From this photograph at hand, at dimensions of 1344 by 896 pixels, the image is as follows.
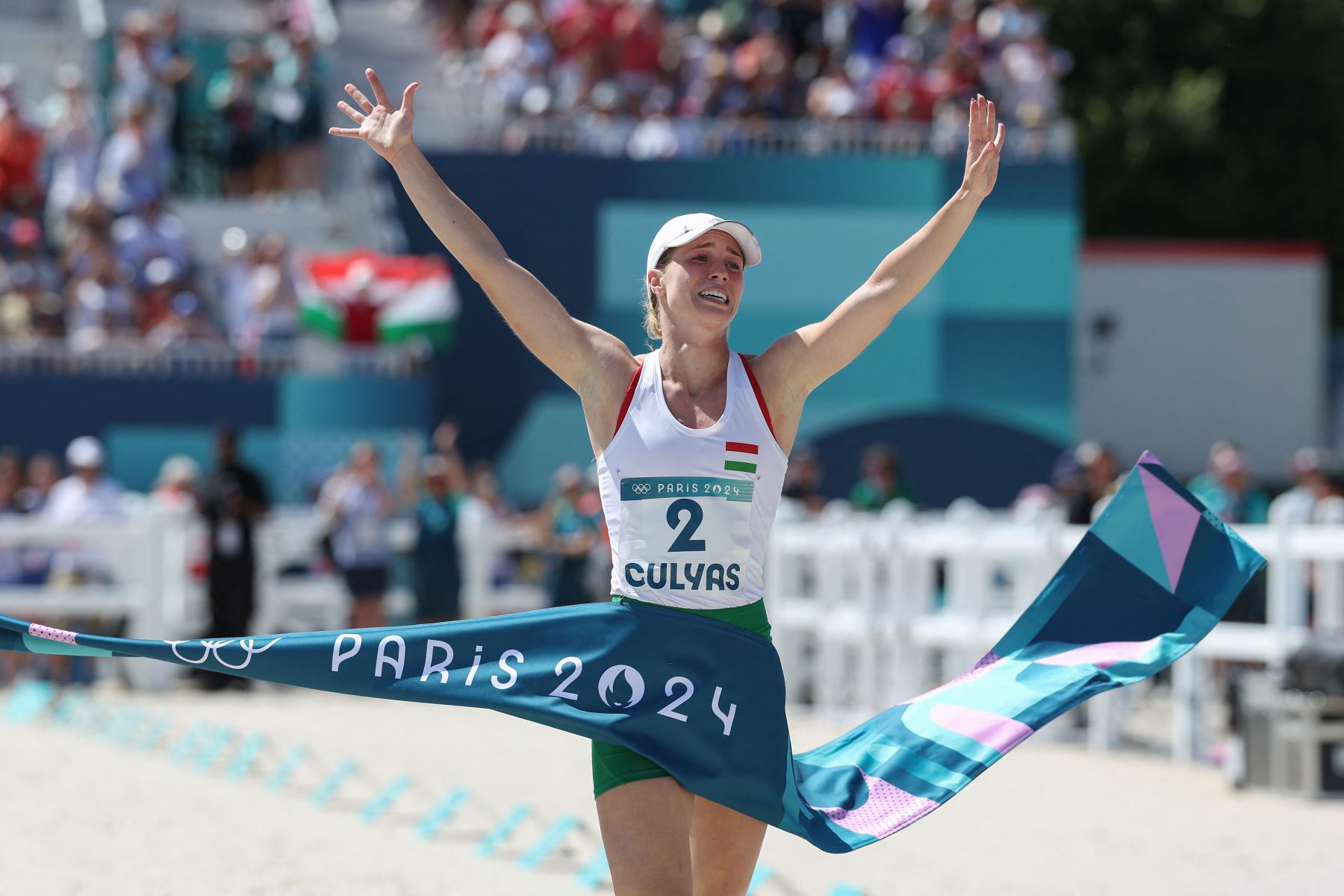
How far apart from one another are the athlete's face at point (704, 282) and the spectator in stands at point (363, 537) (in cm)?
1124

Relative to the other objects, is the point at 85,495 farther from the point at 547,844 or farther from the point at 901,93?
the point at 901,93

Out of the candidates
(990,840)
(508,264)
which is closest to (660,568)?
(508,264)

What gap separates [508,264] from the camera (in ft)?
16.4

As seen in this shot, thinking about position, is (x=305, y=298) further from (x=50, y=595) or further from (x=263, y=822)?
(x=263, y=822)

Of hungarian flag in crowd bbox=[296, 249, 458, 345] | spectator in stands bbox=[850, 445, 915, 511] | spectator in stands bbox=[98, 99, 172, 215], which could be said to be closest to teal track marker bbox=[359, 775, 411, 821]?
spectator in stands bbox=[850, 445, 915, 511]

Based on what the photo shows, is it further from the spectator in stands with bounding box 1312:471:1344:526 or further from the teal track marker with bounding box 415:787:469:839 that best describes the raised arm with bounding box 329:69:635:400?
the spectator in stands with bounding box 1312:471:1344:526

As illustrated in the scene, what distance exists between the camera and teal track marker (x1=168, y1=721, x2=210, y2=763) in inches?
456

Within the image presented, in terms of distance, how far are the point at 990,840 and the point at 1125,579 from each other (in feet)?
11.7

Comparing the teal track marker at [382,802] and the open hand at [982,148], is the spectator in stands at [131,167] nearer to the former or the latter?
the teal track marker at [382,802]

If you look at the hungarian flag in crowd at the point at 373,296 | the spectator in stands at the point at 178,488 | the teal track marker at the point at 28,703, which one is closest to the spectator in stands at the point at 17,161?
the hungarian flag in crowd at the point at 373,296

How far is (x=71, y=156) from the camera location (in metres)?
19.2

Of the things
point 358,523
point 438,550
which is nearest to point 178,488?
point 358,523

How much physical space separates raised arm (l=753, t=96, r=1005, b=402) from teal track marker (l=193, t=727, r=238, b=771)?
688 centimetres

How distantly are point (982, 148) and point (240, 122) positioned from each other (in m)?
16.0
